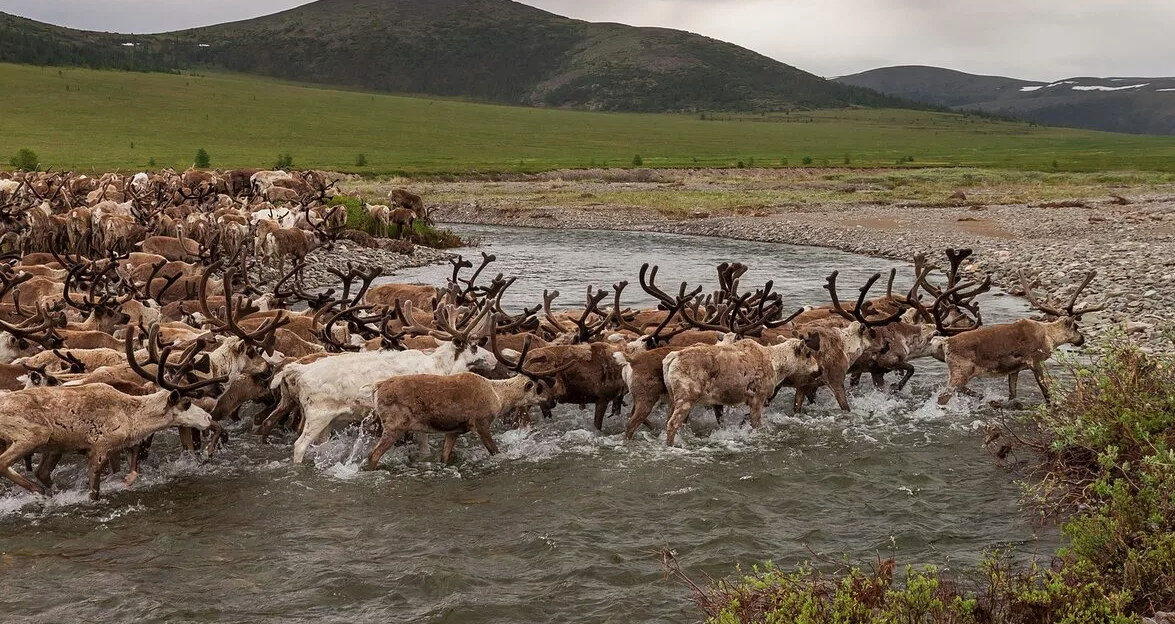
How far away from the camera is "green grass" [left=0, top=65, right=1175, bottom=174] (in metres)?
74.8

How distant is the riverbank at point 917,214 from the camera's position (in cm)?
2189

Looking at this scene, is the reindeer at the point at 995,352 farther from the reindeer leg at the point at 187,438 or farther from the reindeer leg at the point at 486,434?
the reindeer leg at the point at 187,438

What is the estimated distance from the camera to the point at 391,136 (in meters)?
104

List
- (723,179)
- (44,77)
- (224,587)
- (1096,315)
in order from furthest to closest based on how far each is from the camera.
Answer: (44,77)
(723,179)
(1096,315)
(224,587)

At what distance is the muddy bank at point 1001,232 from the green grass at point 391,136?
23758mm

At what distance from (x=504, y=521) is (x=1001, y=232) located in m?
29.3

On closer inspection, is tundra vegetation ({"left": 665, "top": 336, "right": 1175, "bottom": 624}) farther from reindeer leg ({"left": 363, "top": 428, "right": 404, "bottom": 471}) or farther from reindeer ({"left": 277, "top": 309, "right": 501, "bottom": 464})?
reindeer ({"left": 277, "top": 309, "right": 501, "bottom": 464})

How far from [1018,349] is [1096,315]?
25.3ft

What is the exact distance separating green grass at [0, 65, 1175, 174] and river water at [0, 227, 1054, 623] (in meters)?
54.5

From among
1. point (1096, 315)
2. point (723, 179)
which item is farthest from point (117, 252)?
point (723, 179)

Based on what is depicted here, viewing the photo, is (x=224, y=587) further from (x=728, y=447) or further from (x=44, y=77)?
(x=44, y=77)

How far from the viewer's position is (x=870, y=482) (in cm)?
943

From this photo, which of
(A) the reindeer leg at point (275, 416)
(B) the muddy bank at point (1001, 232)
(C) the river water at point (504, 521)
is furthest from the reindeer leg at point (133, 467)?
(B) the muddy bank at point (1001, 232)

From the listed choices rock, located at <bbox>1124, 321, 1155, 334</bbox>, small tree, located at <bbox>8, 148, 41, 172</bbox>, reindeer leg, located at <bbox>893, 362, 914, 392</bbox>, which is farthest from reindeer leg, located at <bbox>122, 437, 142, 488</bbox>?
small tree, located at <bbox>8, 148, 41, 172</bbox>
